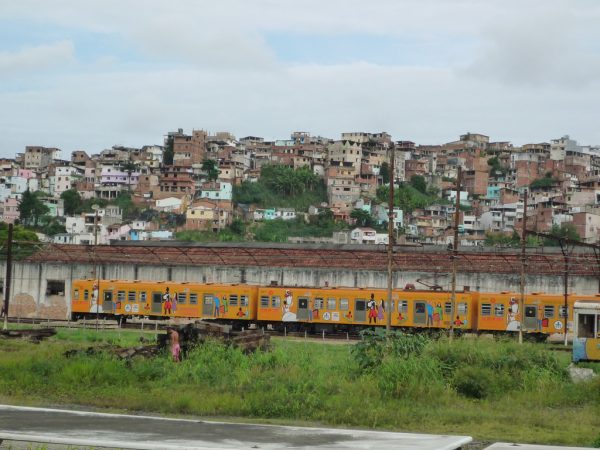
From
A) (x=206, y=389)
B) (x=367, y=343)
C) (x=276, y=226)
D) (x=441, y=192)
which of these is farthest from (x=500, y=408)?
(x=441, y=192)

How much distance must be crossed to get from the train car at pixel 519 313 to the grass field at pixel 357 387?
14.4 m

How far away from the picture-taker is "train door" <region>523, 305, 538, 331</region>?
122 feet

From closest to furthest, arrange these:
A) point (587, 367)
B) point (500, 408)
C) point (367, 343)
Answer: point (500, 408)
point (367, 343)
point (587, 367)

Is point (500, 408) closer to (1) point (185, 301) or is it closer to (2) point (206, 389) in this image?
(2) point (206, 389)

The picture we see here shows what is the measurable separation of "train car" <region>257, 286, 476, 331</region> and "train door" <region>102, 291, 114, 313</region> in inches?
266

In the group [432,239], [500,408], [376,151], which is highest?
[376,151]

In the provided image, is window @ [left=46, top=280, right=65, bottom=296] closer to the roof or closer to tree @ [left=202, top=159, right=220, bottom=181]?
the roof

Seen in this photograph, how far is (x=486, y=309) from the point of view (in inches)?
1492

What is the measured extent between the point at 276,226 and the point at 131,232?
1809 centimetres

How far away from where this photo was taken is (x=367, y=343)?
21.2m

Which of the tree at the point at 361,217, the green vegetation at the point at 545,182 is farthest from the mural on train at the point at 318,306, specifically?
the green vegetation at the point at 545,182

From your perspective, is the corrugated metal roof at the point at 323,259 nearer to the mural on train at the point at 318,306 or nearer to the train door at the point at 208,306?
the mural on train at the point at 318,306

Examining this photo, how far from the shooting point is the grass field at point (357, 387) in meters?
16.9

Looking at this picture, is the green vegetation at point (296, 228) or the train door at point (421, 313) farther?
the green vegetation at point (296, 228)
